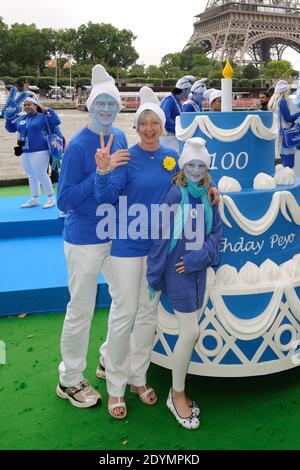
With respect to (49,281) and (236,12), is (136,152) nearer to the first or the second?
(49,281)

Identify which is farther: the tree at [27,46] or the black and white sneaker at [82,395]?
the tree at [27,46]

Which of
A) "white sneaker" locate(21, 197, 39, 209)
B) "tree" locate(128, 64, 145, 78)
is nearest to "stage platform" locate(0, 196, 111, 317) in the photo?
"white sneaker" locate(21, 197, 39, 209)

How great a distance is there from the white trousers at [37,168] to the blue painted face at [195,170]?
15.3 feet

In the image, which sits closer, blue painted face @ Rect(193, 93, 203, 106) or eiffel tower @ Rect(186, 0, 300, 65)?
blue painted face @ Rect(193, 93, 203, 106)

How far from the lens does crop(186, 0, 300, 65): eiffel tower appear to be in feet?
195

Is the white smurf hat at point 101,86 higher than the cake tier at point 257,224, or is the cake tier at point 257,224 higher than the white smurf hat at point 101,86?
the white smurf hat at point 101,86

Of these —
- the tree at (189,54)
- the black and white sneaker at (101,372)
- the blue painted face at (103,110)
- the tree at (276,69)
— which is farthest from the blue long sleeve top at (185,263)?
the tree at (189,54)

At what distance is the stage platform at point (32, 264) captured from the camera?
14.1 ft

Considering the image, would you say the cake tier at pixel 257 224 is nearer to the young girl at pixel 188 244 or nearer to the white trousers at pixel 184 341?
the young girl at pixel 188 244

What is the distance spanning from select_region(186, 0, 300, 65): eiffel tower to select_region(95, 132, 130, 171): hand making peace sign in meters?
59.8

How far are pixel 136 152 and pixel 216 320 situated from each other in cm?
110

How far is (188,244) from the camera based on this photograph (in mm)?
2641

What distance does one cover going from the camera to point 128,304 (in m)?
2.71

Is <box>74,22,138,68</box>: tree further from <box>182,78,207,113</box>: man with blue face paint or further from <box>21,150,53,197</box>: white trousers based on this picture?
<box>21,150,53,197</box>: white trousers
